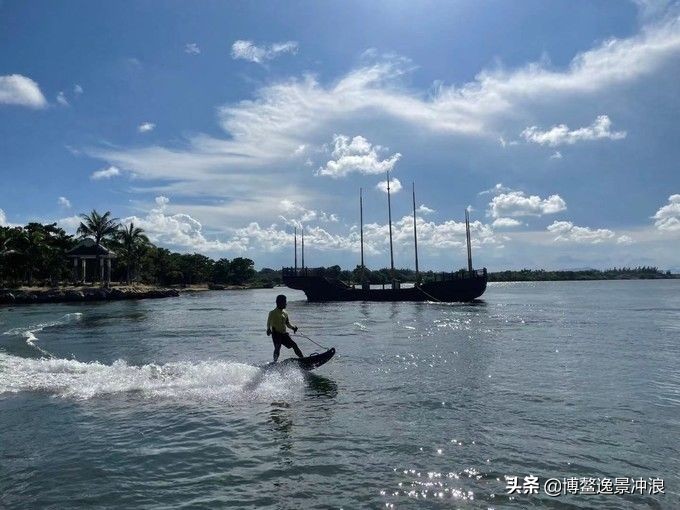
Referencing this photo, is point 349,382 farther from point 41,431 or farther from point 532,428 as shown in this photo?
point 41,431

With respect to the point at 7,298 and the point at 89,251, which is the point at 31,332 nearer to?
the point at 7,298

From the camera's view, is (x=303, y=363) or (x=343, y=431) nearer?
(x=343, y=431)

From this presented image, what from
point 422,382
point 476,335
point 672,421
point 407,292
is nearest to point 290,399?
point 422,382

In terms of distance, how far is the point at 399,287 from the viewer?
216ft

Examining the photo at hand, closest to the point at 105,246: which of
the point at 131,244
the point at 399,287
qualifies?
the point at 131,244

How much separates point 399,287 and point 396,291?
8.60 feet

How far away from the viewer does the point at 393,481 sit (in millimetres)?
6457

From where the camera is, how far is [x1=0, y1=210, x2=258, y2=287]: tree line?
70.1m

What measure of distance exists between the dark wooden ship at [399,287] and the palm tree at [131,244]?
1447 inches

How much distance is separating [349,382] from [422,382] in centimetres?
198

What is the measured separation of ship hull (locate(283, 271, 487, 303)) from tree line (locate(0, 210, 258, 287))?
36.2 m

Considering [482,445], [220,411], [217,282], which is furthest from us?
[217,282]

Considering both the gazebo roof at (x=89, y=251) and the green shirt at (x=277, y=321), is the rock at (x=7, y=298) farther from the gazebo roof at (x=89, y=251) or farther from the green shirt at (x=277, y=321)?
the green shirt at (x=277, y=321)

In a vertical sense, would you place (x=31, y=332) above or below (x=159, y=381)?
below
